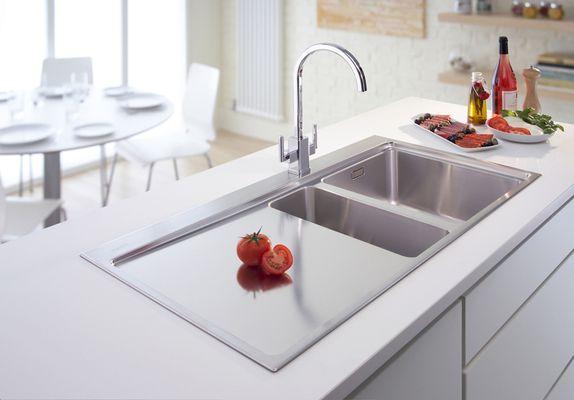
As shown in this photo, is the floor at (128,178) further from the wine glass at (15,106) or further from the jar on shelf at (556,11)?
the jar on shelf at (556,11)

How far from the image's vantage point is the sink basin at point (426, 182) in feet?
6.73

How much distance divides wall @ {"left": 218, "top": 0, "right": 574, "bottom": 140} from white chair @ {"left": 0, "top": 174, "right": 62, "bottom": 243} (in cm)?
238

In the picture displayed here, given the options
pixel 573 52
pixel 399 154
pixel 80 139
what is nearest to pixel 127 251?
pixel 399 154

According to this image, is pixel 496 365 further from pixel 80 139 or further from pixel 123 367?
pixel 80 139

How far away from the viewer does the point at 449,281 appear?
1434 millimetres

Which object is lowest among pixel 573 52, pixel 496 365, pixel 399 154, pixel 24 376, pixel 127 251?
pixel 496 365

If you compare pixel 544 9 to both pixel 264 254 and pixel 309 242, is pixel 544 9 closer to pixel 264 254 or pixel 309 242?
pixel 309 242

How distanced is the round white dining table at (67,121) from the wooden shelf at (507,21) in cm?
167

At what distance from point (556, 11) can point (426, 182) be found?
2.11m

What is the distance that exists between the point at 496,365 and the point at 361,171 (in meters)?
0.71

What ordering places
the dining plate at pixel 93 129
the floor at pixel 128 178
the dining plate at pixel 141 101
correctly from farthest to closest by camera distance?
the floor at pixel 128 178 < the dining plate at pixel 141 101 < the dining plate at pixel 93 129

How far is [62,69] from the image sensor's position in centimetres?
415

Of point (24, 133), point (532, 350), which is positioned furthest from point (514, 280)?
point (24, 133)

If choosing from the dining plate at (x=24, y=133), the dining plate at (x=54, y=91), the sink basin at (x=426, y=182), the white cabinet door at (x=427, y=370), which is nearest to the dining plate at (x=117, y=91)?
the dining plate at (x=54, y=91)
